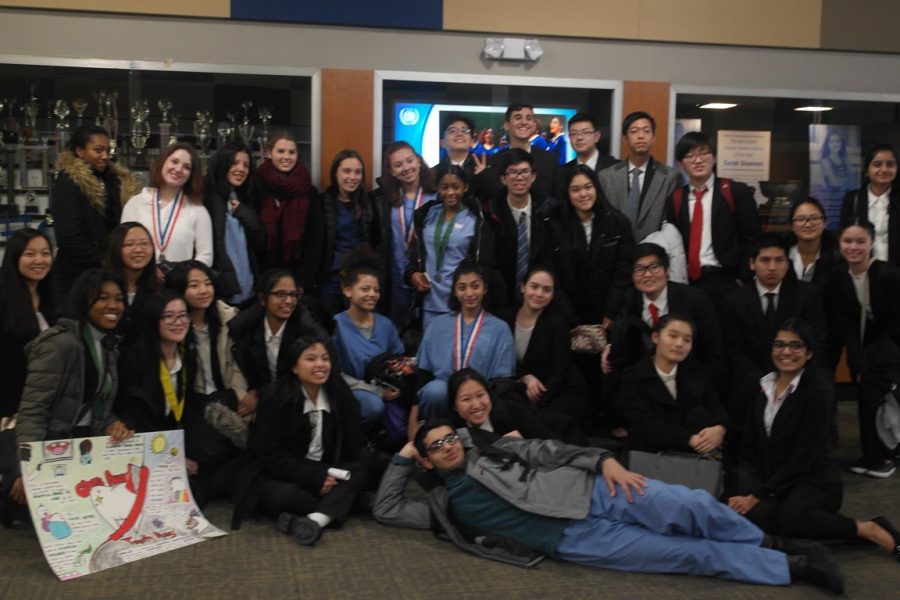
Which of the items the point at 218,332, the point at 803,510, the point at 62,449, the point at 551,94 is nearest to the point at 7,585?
the point at 62,449

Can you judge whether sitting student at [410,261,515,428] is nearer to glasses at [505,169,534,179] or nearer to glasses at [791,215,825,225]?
glasses at [505,169,534,179]

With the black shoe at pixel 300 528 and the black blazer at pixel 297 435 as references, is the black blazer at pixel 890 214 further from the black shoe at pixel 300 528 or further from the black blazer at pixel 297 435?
the black shoe at pixel 300 528

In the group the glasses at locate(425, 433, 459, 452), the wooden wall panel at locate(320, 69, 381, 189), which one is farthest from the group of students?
the wooden wall panel at locate(320, 69, 381, 189)

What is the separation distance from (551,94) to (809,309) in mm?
2357

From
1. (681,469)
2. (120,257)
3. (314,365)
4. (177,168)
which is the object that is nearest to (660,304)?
(681,469)

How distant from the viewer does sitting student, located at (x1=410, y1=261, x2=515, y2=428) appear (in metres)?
5.18

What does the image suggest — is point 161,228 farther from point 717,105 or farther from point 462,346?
point 717,105

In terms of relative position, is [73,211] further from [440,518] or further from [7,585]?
[440,518]

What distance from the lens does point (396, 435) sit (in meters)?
5.31

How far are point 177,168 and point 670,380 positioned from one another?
2787mm

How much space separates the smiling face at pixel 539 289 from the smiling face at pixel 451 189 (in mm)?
655

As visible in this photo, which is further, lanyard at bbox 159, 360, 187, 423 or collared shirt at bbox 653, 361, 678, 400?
collared shirt at bbox 653, 361, 678, 400

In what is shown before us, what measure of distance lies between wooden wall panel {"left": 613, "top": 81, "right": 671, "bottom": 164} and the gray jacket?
397 centimetres

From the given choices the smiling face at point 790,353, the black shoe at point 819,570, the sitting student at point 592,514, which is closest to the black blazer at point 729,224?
the smiling face at point 790,353
